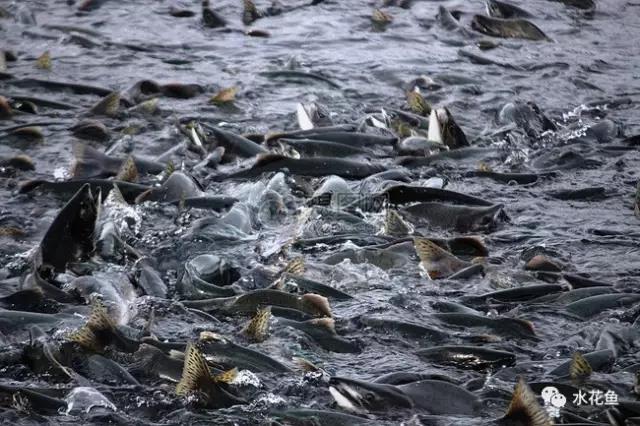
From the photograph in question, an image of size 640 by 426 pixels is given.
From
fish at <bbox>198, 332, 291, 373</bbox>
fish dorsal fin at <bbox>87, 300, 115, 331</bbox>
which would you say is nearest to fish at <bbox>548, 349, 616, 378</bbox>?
fish at <bbox>198, 332, 291, 373</bbox>

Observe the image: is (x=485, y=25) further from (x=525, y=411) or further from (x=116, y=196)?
(x=525, y=411)

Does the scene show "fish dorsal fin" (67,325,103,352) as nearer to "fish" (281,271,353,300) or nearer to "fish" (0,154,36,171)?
"fish" (281,271,353,300)

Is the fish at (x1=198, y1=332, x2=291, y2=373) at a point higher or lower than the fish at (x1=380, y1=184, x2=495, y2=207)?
higher

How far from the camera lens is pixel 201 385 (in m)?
4.76

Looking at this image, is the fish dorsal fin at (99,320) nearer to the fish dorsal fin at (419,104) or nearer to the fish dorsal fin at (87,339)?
the fish dorsal fin at (87,339)

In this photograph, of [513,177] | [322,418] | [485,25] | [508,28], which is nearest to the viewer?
[322,418]

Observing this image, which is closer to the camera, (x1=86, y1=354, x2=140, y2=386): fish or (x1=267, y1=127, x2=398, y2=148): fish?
(x1=86, y1=354, x2=140, y2=386): fish

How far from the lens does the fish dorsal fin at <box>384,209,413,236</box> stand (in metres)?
6.76

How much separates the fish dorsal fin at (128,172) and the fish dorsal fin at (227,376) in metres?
2.86

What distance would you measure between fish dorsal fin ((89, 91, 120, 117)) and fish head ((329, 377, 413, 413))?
4.88m

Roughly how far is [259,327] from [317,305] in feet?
1.28

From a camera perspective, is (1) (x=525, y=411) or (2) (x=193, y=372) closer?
(1) (x=525, y=411)

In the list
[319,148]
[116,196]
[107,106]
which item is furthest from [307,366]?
[107,106]

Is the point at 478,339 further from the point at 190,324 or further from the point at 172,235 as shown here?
the point at 172,235
